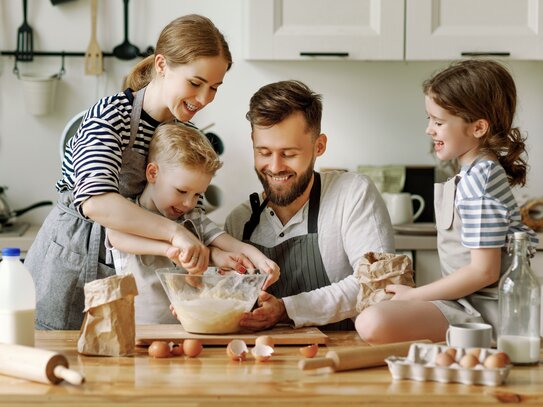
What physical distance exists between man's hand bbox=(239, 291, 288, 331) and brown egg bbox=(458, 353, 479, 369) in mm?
528

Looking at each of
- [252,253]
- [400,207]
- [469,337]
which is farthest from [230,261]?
[400,207]

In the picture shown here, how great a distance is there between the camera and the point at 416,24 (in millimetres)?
3602

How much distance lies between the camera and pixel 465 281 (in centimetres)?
197

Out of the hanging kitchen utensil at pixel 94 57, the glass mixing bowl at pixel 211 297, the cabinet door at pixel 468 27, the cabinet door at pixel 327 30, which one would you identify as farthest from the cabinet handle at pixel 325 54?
the glass mixing bowl at pixel 211 297

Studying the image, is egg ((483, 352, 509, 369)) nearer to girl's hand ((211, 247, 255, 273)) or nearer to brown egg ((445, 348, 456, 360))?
brown egg ((445, 348, 456, 360))

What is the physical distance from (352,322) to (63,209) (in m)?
0.79

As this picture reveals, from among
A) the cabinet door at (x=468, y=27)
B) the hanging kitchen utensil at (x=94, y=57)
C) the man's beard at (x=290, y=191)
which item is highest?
the cabinet door at (x=468, y=27)

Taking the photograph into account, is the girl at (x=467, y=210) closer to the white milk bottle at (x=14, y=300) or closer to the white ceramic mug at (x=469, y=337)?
the white ceramic mug at (x=469, y=337)

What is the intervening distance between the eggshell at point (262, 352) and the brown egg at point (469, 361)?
1.13 ft

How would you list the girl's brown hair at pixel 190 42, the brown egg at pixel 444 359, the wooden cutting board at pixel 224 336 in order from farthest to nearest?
the girl's brown hair at pixel 190 42 < the wooden cutting board at pixel 224 336 < the brown egg at pixel 444 359

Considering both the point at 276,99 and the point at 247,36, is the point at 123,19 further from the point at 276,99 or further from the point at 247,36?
the point at 276,99

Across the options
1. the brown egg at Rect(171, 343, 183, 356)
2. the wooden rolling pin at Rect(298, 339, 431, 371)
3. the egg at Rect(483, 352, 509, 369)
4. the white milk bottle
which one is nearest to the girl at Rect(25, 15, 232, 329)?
the brown egg at Rect(171, 343, 183, 356)

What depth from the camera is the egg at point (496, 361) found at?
1.51m

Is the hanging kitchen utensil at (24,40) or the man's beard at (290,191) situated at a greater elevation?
the hanging kitchen utensil at (24,40)
